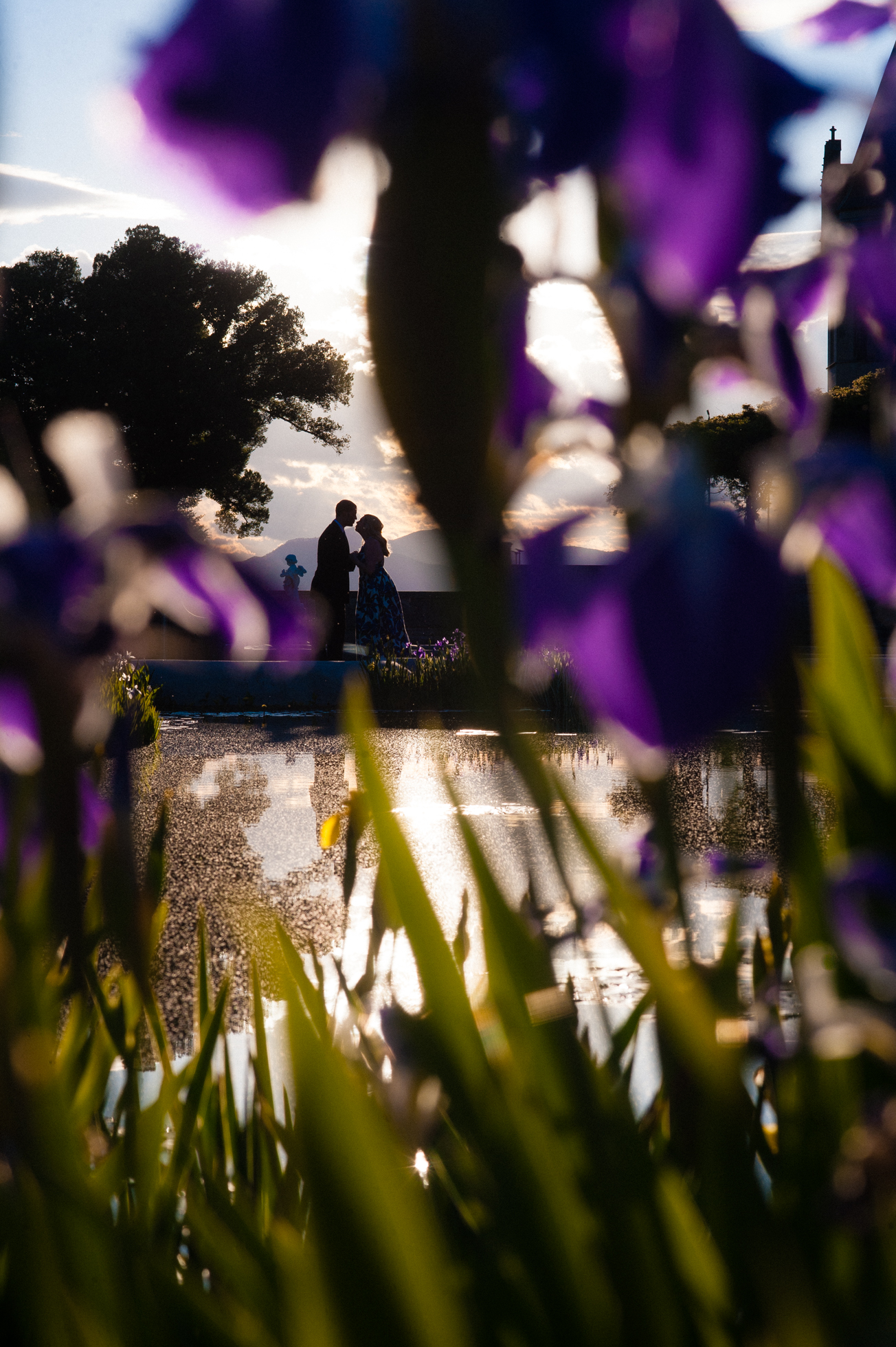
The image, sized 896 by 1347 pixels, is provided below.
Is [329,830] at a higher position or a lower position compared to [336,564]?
lower

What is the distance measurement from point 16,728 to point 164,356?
24.0 m

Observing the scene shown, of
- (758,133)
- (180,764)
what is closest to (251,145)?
(758,133)

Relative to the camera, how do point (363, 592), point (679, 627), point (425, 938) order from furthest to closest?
point (363, 592) < point (425, 938) < point (679, 627)

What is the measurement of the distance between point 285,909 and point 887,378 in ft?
7.57

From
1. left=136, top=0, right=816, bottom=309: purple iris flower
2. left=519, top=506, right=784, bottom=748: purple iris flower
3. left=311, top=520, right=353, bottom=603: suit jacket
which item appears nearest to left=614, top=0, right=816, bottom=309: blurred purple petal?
left=136, top=0, right=816, bottom=309: purple iris flower

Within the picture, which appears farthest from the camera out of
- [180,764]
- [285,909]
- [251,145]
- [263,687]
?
[263,687]

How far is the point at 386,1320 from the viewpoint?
38 centimetres

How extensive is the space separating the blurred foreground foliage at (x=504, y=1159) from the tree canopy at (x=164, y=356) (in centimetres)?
2159

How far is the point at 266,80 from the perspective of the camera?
29 cm

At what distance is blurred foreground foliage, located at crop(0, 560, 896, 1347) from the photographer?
0.38 metres

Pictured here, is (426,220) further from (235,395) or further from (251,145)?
(235,395)

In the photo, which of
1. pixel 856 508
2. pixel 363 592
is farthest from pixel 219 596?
pixel 363 592

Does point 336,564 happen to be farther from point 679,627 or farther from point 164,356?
point 164,356

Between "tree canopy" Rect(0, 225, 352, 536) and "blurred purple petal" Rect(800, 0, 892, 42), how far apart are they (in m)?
21.8
